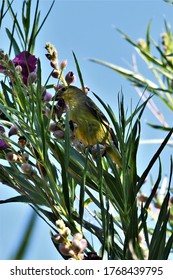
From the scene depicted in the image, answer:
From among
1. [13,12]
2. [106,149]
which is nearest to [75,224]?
[106,149]

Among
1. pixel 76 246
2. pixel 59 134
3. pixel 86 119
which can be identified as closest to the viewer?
pixel 76 246

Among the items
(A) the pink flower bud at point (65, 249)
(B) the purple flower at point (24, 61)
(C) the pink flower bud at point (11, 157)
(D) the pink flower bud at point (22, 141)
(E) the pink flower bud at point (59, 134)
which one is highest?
(B) the purple flower at point (24, 61)

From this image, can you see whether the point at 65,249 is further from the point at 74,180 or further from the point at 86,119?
the point at 86,119

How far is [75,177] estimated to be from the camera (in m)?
1.05

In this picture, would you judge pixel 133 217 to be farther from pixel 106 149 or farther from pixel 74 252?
pixel 106 149

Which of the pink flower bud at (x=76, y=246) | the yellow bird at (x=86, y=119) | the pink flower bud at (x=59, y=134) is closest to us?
the pink flower bud at (x=76, y=246)

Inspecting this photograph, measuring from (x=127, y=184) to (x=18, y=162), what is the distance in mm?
203

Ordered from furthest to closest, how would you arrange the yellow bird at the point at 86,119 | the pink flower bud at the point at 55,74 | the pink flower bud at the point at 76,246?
1. the yellow bird at the point at 86,119
2. the pink flower bud at the point at 55,74
3. the pink flower bud at the point at 76,246

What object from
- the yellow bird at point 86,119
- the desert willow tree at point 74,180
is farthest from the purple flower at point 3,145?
the yellow bird at point 86,119

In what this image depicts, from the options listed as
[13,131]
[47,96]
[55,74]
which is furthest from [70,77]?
[13,131]

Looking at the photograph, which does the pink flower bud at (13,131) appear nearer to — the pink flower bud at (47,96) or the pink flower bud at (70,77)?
the pink flower bud at (47,96)

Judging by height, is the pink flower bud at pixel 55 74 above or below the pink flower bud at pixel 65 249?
above

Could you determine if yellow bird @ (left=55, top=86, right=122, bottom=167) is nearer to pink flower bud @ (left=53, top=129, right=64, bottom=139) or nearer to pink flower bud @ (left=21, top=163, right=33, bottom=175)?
pink flower bud @ (left=53, top=129, right=64, bottom=139)
